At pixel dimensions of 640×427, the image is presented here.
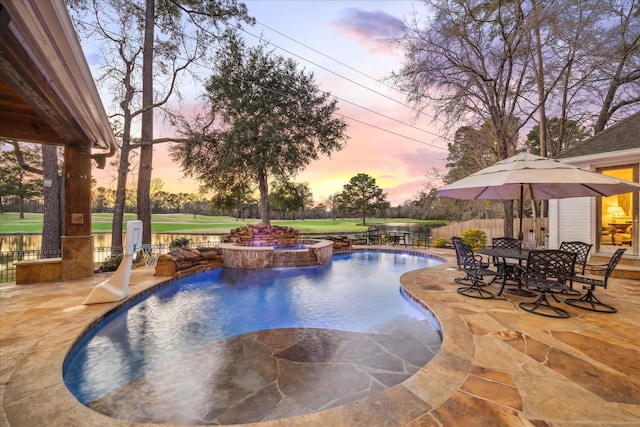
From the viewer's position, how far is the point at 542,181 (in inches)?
158

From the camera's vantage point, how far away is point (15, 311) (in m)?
4.23

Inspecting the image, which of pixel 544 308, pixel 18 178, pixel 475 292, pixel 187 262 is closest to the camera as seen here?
pixel 544 308

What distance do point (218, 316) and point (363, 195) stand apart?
1688 inches

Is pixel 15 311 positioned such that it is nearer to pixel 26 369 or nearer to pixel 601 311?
pixel 26 369

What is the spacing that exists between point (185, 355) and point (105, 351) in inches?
43.8

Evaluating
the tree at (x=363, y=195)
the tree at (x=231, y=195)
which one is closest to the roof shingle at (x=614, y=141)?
the tree at (x=231, y=195)

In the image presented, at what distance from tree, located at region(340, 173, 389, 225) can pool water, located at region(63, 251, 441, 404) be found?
38074 millimetres

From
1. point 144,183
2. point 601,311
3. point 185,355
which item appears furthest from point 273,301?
point 144,183

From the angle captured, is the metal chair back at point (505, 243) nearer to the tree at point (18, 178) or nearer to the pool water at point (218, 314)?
the pool water at point (218, 314)

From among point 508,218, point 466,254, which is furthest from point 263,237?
point 508,218

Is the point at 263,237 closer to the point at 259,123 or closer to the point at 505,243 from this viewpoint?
the point at 259,123

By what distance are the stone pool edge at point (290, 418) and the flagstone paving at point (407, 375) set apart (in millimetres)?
10

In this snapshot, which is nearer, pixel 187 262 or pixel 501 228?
pixel 187 262

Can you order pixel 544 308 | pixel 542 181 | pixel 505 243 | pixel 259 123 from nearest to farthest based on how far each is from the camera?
pixel 542 181 < pixel 544 308 < pixel 505 243 < pixel 259 123
